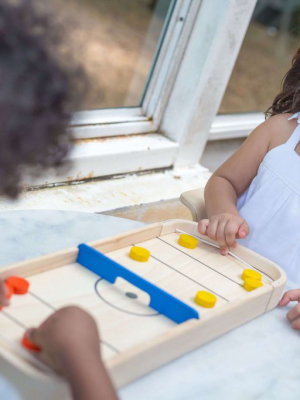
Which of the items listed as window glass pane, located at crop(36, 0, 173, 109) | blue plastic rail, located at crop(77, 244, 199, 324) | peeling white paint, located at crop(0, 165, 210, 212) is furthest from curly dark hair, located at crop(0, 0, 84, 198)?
window glass pane, located at crop(36, 0, 173, 109)

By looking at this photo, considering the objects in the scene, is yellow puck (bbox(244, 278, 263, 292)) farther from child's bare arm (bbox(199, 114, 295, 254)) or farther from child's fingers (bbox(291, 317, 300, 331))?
child's bare arm (bbox(199, 114, 295, 254))

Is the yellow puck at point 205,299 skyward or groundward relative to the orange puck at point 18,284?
skyward

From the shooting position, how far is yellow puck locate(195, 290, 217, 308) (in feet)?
2.88

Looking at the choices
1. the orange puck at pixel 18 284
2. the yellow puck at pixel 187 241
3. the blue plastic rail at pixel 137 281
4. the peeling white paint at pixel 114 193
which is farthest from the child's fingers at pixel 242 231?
the peeling white paint at pixel 114 193

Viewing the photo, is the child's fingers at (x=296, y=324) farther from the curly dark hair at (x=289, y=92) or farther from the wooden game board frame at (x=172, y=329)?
the curly dark hair at (x=289, y=92)

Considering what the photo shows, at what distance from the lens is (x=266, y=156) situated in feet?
4.57

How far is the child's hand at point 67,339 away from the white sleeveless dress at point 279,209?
76cm

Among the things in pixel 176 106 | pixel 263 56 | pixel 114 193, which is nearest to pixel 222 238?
pixel 114 193

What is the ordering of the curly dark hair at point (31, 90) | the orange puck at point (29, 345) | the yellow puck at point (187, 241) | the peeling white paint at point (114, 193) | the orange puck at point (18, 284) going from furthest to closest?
the peeling white paint at point (114, 193)
the yellow puck at point (187, 241)
the orange puck at point (18, 284)
the orange puck at point (29, 345)
the curly dark hair at point (31, 90)

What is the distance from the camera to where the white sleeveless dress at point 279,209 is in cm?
137

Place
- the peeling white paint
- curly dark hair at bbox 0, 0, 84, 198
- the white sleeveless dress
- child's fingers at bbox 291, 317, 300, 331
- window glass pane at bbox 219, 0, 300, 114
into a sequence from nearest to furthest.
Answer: curly dark hair at bbox 0, 0, 84, 198
child's fingers at bbox 291, 317, 300, 331
the white sleeveless dress
the peeling white paint
window glass pane at bbox 219, 0, 300, 114

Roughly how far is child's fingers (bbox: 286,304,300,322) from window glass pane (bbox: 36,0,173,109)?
45.4 inches

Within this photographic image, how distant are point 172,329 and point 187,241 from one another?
0.29m

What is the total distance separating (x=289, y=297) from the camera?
101cm
